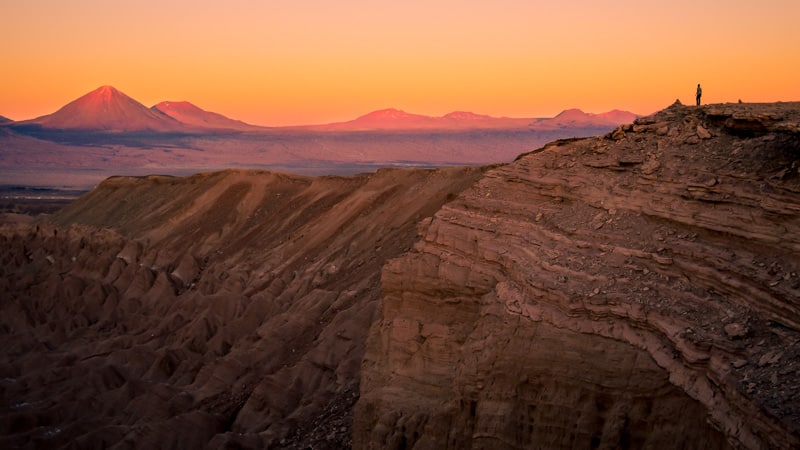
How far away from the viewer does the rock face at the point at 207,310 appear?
27.0 m

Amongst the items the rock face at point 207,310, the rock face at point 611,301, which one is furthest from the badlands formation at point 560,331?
the rock face at point 207,310

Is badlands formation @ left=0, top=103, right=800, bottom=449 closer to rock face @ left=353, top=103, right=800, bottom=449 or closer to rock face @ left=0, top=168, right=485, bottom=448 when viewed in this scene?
rock face @ left=353, top=103, right=800, bottom=449

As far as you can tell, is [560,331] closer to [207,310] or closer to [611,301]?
[611,301]

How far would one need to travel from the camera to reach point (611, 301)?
12.3m

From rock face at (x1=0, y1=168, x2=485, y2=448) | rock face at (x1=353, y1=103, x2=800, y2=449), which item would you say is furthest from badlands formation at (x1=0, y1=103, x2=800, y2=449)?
rock face at (x1=0, y1=168, x2=485, y2=448)

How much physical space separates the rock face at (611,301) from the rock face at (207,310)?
22.6 ft

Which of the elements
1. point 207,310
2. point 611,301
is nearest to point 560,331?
point 611,301

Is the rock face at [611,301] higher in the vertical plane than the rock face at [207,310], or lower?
higher

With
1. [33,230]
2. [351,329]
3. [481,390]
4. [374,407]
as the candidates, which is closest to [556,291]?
[481,390]

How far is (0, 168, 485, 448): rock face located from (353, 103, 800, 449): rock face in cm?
689

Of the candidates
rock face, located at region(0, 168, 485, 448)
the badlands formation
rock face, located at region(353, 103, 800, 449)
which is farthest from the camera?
rock face, located at region(0, 168, 485, 448)

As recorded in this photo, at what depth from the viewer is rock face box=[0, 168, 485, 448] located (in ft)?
88.7

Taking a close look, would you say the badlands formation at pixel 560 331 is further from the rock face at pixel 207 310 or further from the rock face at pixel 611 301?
the rock face at pixel 207 310

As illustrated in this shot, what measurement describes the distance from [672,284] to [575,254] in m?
2.03
